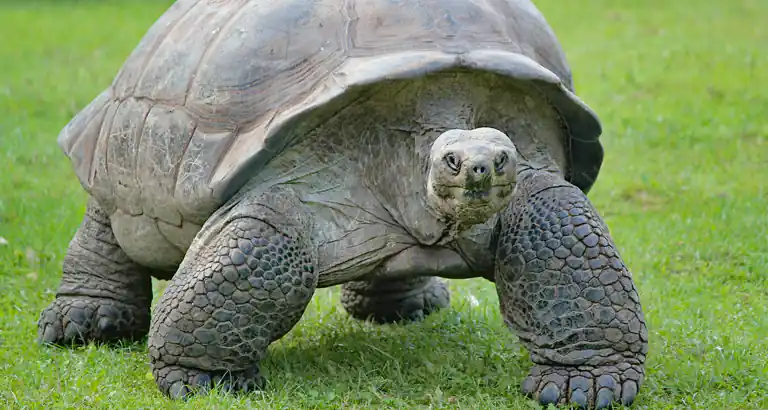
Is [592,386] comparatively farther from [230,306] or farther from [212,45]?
[212,45]

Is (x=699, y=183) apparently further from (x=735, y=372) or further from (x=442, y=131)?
(x=442, y=131)

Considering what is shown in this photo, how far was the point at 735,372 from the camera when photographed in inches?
164

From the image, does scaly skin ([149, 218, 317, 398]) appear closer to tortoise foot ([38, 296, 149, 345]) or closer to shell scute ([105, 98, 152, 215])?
shell scute ([105, 98, 152, 215])

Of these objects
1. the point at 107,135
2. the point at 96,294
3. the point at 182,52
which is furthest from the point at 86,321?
the point at 182,52

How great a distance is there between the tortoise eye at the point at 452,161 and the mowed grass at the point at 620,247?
865mm

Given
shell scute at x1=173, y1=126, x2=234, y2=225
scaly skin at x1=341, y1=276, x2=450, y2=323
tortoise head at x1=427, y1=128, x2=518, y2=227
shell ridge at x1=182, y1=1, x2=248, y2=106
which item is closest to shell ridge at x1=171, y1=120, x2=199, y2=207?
shell scute at x1=173, y1=126, x2=234, y2=225

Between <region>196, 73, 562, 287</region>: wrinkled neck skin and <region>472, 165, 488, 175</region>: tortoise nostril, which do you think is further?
<region>196, 73, 562, 287</region>: wrinkled neck skin

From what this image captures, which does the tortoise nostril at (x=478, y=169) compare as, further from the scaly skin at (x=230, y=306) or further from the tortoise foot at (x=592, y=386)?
the tortoise foot at (x=592, y=386)

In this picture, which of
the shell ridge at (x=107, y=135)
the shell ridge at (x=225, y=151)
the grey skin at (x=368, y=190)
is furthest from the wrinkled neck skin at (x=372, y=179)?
the shell ridge at (x=107, y=135)

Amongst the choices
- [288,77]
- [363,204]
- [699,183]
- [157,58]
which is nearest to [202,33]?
[157,58]

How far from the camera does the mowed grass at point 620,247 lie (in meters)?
4.11

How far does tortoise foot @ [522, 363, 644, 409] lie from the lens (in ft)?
12.7

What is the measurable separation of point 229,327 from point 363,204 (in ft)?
2.10

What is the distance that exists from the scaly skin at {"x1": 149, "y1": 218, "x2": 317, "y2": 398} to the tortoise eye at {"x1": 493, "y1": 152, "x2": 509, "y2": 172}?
30.5 inches
